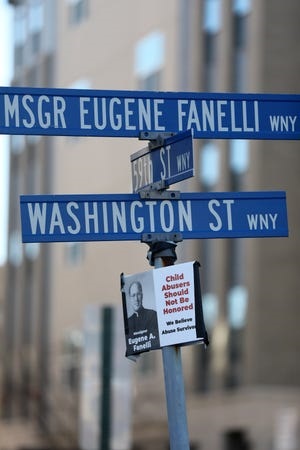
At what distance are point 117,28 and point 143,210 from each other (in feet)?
111

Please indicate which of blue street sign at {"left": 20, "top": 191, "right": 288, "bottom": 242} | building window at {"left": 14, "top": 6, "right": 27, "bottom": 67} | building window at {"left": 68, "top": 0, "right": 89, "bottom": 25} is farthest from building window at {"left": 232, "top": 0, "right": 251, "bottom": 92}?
blue street sign at {"left": 20, "top": 191, "right": 288, "bottom": 242}

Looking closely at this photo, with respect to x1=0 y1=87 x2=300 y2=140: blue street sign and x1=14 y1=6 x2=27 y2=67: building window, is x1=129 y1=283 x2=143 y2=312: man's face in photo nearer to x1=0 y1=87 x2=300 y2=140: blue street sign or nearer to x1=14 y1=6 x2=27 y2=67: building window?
x1=0 y1=87 x2=300 y2=140: blue street sign

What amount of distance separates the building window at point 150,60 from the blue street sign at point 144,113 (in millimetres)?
29320

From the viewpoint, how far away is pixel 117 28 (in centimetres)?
4181

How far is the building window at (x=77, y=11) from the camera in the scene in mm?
44594

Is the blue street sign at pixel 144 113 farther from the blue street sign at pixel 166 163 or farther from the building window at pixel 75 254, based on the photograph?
the building window at pixel 75 254

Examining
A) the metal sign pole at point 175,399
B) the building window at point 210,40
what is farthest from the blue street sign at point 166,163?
the building window at point 210,40

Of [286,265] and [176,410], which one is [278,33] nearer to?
[286,265]

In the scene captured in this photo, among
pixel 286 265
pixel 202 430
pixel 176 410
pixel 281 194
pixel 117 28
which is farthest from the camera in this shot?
pixel 117 28

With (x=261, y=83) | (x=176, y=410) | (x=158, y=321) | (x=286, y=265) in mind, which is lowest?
(x=176, y=410)

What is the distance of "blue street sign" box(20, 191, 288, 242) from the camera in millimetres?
8258

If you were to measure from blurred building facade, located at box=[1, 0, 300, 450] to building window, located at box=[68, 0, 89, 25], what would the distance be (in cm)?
6

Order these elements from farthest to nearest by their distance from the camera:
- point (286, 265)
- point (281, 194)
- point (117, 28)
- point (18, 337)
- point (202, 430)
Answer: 1. point (18, 337)
2. point (117, 28)
3. point (202, 430)
4. point (286, 265)
5. point (281, 194)

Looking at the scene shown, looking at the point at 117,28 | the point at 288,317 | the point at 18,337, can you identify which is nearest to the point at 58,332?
the point at 18,337
